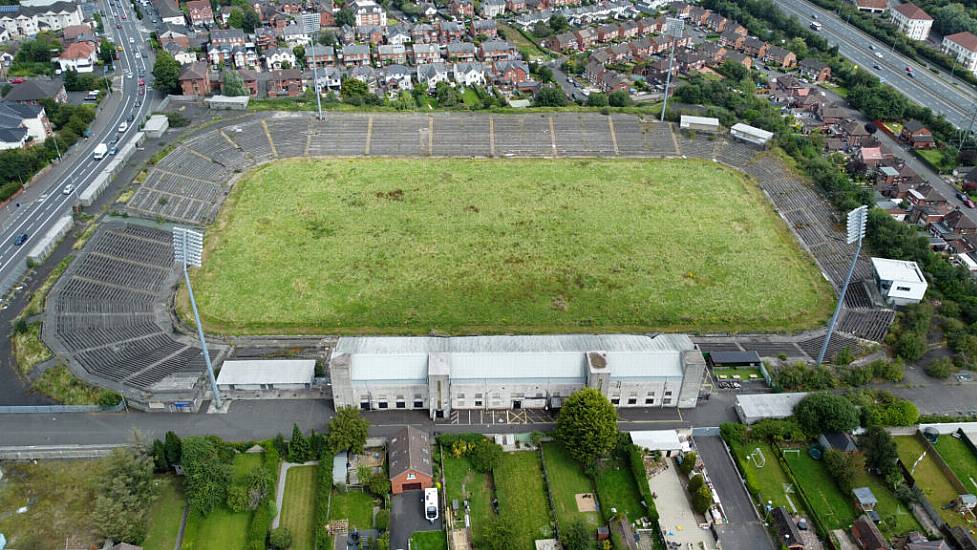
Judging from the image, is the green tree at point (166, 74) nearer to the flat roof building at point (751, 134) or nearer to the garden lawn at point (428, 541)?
the flat roof building at point (751, 134)

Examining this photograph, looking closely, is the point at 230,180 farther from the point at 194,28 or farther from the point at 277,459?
the point at 194,28

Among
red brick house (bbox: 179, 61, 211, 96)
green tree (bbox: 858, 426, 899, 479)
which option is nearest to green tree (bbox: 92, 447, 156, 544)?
green tree (bbox: 858, 426, 899, 479)

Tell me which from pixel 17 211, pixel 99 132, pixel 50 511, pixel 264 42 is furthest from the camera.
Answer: pixel 264 42

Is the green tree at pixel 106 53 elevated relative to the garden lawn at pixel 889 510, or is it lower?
elevated

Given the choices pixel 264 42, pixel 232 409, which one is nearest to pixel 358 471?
pixel 232 409

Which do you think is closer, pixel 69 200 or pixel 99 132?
pixel 69 200

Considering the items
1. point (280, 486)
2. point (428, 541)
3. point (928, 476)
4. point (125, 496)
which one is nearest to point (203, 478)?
point (125, 496)

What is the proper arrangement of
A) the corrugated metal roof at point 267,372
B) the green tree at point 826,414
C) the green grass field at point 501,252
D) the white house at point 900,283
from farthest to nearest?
the green grass field at point 501,252, the white house at point 900,283, the corrugated metal roof at point 267,372, the green tree at point 826,414

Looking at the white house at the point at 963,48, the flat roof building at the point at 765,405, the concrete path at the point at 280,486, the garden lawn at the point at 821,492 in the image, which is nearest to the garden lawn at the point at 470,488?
the concrete path at the point at 280,486
